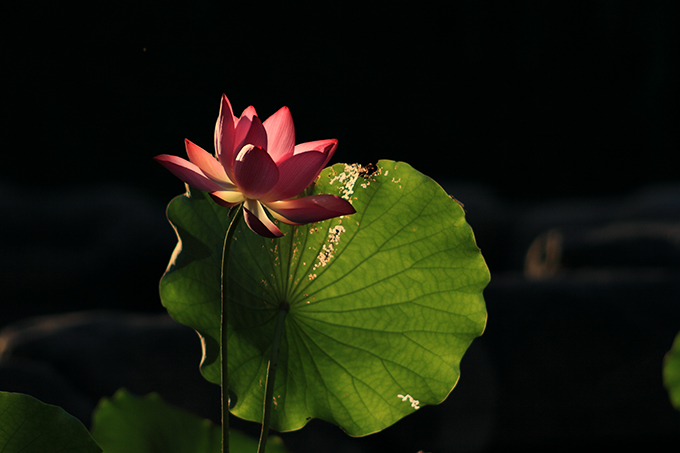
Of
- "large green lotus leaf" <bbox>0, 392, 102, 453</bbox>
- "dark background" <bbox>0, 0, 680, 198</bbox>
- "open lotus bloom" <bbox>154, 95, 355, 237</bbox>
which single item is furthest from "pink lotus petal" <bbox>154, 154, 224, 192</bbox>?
"dark background" <bbox>0, 0, 680, 198</bbox>

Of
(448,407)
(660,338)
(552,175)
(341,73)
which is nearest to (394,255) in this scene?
(448,407)

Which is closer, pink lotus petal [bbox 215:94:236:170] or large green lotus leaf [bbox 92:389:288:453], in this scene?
pink lotus petal [bbox 215:94:236:170]

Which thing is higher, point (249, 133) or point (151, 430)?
point (249, 133)

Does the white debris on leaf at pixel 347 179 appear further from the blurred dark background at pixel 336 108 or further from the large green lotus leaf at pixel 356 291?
the blurred dark background at pixel 336 108

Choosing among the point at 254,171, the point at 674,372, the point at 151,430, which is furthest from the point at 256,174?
the point at 674,372

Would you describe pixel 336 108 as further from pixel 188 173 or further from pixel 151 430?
pixel 188 173

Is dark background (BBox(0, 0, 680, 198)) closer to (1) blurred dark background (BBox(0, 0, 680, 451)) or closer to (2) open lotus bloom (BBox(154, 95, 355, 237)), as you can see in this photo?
(1) blurred dark background (BBox(0, 0, 680, 451))
